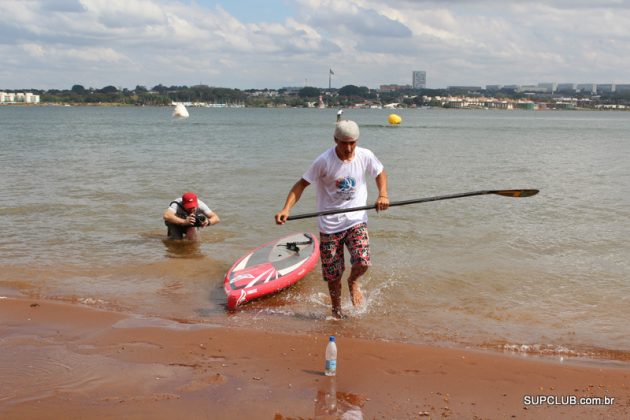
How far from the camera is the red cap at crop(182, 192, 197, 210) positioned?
10352mm

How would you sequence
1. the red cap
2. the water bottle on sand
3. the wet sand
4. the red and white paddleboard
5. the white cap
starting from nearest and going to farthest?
the wet sand
the water bottle on sand
the white cap
the red and white paddleboard
the red cap

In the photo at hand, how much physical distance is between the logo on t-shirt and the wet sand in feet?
4.85

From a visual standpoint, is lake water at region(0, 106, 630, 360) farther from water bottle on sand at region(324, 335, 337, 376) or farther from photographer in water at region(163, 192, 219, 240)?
water bottle on sand at region(324, 335, 337, 376)

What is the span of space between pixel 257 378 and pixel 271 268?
3418mm

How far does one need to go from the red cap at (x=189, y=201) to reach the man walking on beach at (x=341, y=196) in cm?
422

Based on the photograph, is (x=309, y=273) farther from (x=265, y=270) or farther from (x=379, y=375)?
(x=379, y=375)

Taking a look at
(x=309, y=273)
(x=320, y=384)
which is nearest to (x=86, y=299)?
(x=309, y=273)

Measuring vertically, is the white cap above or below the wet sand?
above

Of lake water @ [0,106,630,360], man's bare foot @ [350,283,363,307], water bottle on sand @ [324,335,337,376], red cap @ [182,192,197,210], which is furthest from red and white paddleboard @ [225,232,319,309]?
water bottle on sand @ [324,335,337,376]

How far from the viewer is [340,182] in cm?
638

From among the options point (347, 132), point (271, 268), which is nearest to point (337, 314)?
point (271, 268)

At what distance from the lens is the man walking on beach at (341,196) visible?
249 inches

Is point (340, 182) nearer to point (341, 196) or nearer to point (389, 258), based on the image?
point (341, 196)

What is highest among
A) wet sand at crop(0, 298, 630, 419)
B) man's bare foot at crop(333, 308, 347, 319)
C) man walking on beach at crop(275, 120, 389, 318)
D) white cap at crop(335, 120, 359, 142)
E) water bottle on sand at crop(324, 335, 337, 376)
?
white cap at crop(335, 120, 359, 142)
